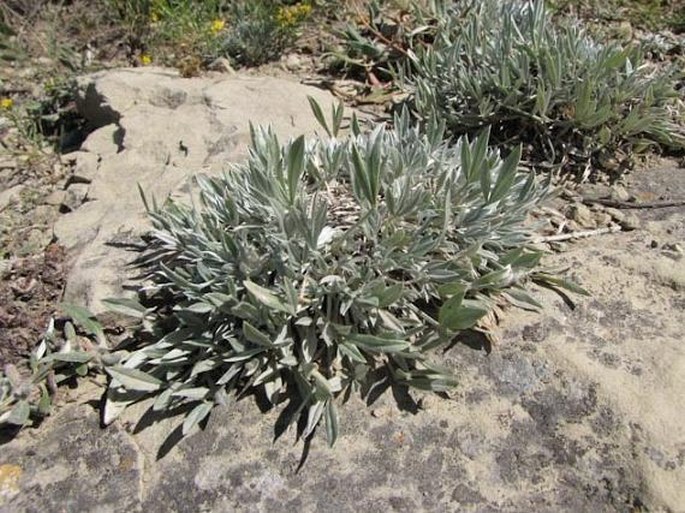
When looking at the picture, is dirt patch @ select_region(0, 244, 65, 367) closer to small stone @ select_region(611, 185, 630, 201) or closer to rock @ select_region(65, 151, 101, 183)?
rock @ select_region(65, 151, 101, 183)

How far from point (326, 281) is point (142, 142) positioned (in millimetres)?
1896

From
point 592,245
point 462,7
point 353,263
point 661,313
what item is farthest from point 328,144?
point 462,7

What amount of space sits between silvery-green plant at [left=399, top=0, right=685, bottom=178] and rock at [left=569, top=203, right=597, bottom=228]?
0.22 m

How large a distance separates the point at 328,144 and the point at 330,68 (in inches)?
71.5

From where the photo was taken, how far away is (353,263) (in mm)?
2387

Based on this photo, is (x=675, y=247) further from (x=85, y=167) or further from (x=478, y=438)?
(x=85, y=167)

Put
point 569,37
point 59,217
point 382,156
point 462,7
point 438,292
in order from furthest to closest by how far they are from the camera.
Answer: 1. point 462,7
2. point 59,217
3. point 569,37
4. point 382,156
5. point 438,292

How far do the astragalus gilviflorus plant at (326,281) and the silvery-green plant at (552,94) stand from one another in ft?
2.41

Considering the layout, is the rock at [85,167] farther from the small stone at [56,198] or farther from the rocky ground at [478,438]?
the rocky ground at [478,438]

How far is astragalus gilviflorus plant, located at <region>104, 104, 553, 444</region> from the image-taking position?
2275 millimetres

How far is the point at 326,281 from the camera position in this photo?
2316 mm

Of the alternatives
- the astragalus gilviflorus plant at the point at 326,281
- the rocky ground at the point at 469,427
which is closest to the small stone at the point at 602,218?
the rocky ground at the point at 469,427

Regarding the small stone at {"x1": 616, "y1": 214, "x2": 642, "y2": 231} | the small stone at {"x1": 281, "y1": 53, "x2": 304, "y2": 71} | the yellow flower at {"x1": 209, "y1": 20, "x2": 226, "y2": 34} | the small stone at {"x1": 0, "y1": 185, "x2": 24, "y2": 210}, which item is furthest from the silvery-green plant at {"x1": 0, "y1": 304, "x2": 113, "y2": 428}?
the yellow flower at {"x1": 209, "y1": 20, "x2": 226, "y2": 34}

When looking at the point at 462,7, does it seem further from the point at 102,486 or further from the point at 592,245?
the point at 102,486
